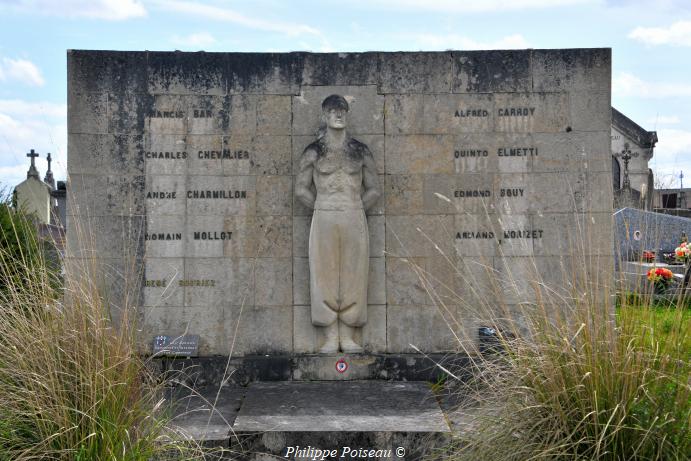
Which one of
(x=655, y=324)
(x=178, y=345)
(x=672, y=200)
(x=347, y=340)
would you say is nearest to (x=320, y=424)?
(x=347, y=340)

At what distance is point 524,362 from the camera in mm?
4062

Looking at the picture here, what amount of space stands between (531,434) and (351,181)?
3.43 metres

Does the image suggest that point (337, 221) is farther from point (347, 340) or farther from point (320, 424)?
point (320, 424)

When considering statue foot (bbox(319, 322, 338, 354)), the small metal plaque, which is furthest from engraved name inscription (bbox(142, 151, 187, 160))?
statue foot (bbox(319, 322, 338, 354))

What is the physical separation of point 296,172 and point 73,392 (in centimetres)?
348

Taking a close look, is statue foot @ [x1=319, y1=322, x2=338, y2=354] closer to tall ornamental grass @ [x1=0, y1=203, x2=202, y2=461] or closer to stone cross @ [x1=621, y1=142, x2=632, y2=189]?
tall ornamental grass @ [x1=0, y1=203, x2=202, y2=461]

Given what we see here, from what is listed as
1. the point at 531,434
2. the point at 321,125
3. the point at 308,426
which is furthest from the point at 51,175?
the point at 531,434

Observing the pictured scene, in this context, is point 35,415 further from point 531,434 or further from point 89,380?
point 531,434

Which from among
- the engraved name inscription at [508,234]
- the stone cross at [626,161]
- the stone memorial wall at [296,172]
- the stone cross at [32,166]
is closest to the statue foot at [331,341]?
the stone memorial wall at [296,172]

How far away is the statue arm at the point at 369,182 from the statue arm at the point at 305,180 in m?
0.49

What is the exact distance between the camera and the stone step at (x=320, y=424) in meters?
4.91

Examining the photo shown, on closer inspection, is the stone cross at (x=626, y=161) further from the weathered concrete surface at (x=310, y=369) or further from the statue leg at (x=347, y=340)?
the statue leg at (x=347, y=340)

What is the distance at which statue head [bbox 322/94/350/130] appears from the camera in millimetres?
6648

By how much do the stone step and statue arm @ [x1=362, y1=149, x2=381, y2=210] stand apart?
5.87ft
